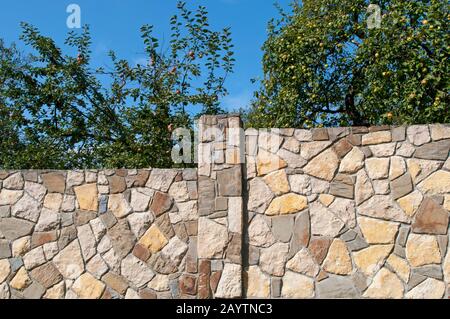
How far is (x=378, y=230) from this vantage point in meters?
4.95

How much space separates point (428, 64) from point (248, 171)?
372 centimetres

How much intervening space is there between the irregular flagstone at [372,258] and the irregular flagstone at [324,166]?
→ 809mm

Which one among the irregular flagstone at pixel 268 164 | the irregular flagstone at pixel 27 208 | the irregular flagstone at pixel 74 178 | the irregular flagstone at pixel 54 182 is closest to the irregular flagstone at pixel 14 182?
the irregular flagstone at pixel 27 208

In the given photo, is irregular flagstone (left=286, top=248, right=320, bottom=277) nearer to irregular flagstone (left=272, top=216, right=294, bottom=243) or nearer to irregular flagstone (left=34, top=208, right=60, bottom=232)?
irregular flagstone (left=272, top=216, right=294, bottom=243)

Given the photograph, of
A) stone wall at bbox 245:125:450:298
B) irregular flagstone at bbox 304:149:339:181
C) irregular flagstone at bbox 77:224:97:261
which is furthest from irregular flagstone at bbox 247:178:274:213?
irregular flagstone at bbox 77:224:97:261

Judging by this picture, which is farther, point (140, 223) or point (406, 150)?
point (140, 223)

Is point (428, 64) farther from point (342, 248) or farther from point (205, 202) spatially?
point (205, 202)

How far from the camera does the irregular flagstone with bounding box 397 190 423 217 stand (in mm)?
4930

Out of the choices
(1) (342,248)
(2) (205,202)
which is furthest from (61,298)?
(1) (342,248)

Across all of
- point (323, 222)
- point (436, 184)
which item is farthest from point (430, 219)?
point (323, 222)

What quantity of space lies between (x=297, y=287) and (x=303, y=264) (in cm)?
24

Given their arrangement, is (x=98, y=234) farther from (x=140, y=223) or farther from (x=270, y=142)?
(x=270, y=142)

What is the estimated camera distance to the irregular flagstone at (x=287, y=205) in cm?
511

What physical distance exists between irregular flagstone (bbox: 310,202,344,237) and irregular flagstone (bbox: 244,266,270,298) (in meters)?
0.68
